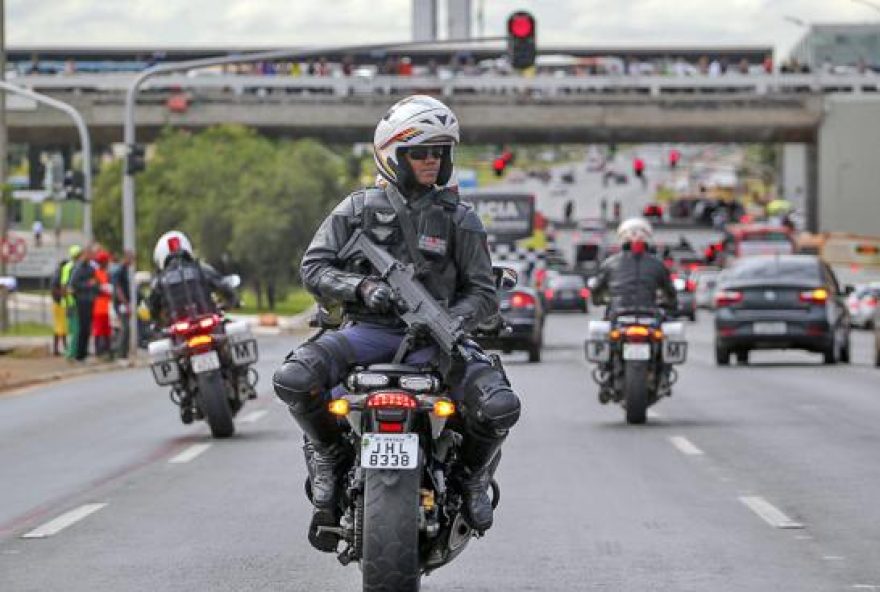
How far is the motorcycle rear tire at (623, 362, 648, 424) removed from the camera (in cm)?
2034

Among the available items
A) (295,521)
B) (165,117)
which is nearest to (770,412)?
(295,521)

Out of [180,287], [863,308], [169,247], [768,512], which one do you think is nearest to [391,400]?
[768,512]

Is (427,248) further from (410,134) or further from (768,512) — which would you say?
(768,512)

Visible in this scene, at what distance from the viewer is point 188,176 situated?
3287 inches

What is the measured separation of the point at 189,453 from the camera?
18.0 metres

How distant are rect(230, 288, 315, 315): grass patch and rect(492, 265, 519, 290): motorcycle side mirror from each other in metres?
61.0

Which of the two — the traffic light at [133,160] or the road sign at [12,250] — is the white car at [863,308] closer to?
the road sign at [12,250]

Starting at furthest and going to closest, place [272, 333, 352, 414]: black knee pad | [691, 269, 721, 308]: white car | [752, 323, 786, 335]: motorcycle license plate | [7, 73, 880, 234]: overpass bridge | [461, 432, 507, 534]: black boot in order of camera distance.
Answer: [7, 73, 880, 234]: overpass bridge
[691, 269, 721, 308]: white car
[752, 323, 786, 335]: motorcycle license plate
[461, 432, 507, 534]: black boot
[272, 333, 352, 414]: black knee pad

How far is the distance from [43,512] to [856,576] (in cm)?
517

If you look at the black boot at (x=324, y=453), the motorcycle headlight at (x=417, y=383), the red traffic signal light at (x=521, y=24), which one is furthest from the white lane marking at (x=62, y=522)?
the red traffic signal light at (x=521, y=24)

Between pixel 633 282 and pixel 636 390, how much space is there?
93cm

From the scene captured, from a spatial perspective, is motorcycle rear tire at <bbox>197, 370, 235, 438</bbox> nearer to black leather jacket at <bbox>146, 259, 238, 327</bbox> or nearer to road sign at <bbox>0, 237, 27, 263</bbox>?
black leather jacket at <bbox>146, 259, 238, 327</bbox>

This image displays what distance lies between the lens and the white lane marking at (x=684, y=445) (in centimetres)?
1766

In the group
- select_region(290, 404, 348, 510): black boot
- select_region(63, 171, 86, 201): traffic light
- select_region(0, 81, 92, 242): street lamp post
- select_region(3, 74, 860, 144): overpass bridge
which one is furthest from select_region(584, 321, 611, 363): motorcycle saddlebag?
select_region(3, 74, 860, 144): overpass bridge
